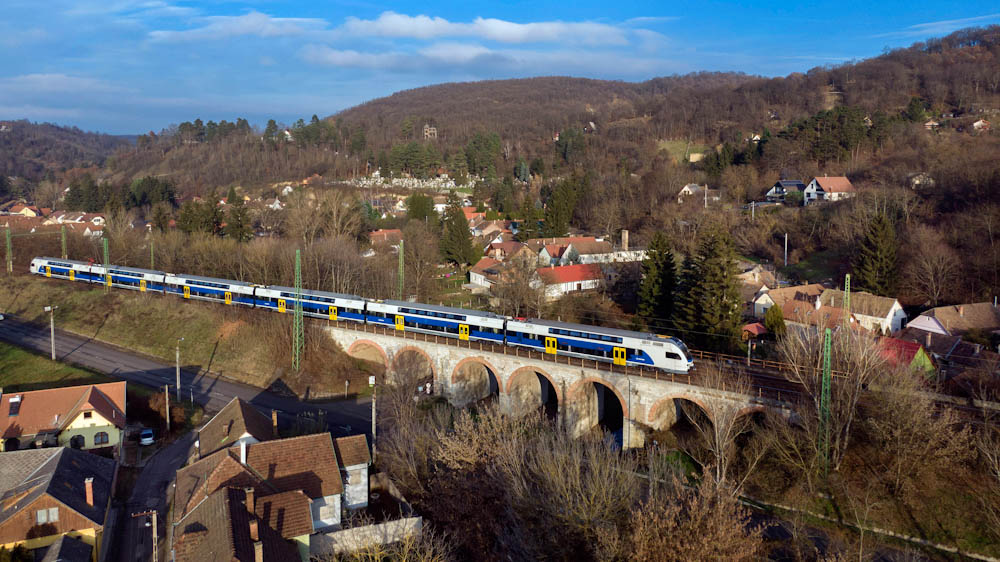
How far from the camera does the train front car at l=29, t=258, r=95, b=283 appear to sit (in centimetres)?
5250

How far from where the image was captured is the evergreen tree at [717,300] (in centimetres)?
3494

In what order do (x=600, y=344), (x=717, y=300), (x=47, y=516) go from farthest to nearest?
1. (x=717, y=300)
2. (x=600, y=344)
3. (x=47, y=516)

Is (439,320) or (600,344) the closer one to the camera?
(600,344)

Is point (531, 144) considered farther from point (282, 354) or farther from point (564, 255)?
point (282, 354)

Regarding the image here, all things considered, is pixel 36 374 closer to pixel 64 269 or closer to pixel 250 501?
pixel 64 269

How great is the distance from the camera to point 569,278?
51.6 meters

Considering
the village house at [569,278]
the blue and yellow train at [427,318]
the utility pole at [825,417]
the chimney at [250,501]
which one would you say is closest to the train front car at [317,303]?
the blue and yellow train at [427,318]

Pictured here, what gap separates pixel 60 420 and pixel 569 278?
35.1 meters

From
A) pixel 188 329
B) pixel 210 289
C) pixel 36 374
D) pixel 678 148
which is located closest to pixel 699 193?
pixel 678 148

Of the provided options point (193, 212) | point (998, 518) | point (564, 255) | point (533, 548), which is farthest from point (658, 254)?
point (193, 212)

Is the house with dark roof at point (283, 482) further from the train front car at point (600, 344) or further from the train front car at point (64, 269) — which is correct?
the train front car at point (64, 269)

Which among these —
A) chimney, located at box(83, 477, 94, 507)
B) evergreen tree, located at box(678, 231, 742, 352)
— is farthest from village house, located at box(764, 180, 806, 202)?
chimney, located at box(83, 477, 94, 507)

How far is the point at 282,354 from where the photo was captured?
39969mm

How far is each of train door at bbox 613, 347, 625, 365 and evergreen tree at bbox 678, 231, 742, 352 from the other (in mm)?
7743
